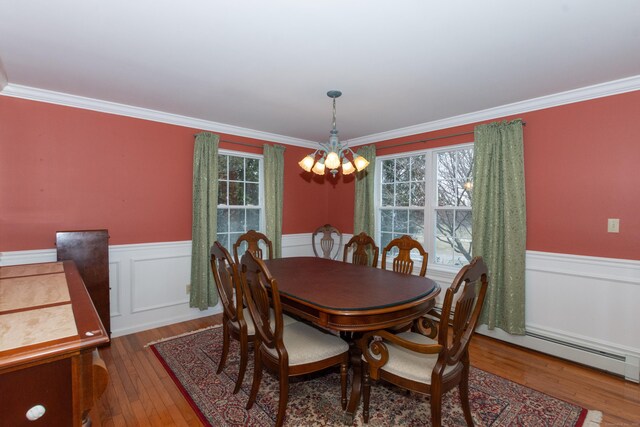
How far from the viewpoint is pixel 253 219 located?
4359mm

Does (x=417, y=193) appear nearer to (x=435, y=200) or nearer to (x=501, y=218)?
(x=435, y=200)

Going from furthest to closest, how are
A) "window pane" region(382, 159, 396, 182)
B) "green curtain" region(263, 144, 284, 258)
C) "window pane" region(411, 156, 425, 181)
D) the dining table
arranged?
"window pane" region(382, 159, 396, 182) < "green curtain" region(263, 144, 284, 258) < "window pane" region(411, 156, 425, 181) < the dining table

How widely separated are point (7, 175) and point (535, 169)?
4736 millimetres

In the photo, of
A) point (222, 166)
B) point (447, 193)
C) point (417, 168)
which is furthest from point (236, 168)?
point (447, 193)

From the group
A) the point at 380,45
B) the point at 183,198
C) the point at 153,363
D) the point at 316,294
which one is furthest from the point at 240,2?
the point at 153,363

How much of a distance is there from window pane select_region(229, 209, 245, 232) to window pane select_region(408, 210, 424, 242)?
222cm

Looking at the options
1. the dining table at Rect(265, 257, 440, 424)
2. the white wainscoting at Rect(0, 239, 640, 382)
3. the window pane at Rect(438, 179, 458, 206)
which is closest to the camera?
the dining table at Rect(265, 257, 440, 424)

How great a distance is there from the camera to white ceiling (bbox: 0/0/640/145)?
166 cm

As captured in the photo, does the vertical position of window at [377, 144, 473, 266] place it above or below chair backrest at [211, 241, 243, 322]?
above

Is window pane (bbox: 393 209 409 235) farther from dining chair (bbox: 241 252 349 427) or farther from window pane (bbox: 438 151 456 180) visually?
dining chair (bbox: 241 252 349 427)

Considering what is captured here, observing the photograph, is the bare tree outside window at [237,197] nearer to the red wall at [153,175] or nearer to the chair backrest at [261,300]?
the red wall at [153,175]

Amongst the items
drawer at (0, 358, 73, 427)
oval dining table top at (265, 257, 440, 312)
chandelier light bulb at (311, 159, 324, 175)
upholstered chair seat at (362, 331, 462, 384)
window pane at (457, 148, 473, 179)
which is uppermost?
window pane at (457, 148, 473, 179)

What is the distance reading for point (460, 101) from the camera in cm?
302

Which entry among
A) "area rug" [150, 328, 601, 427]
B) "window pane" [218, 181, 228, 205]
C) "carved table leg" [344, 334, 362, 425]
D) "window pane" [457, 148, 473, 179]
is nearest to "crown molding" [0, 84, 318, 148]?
"window pane" [218, 181, 228, 205]
